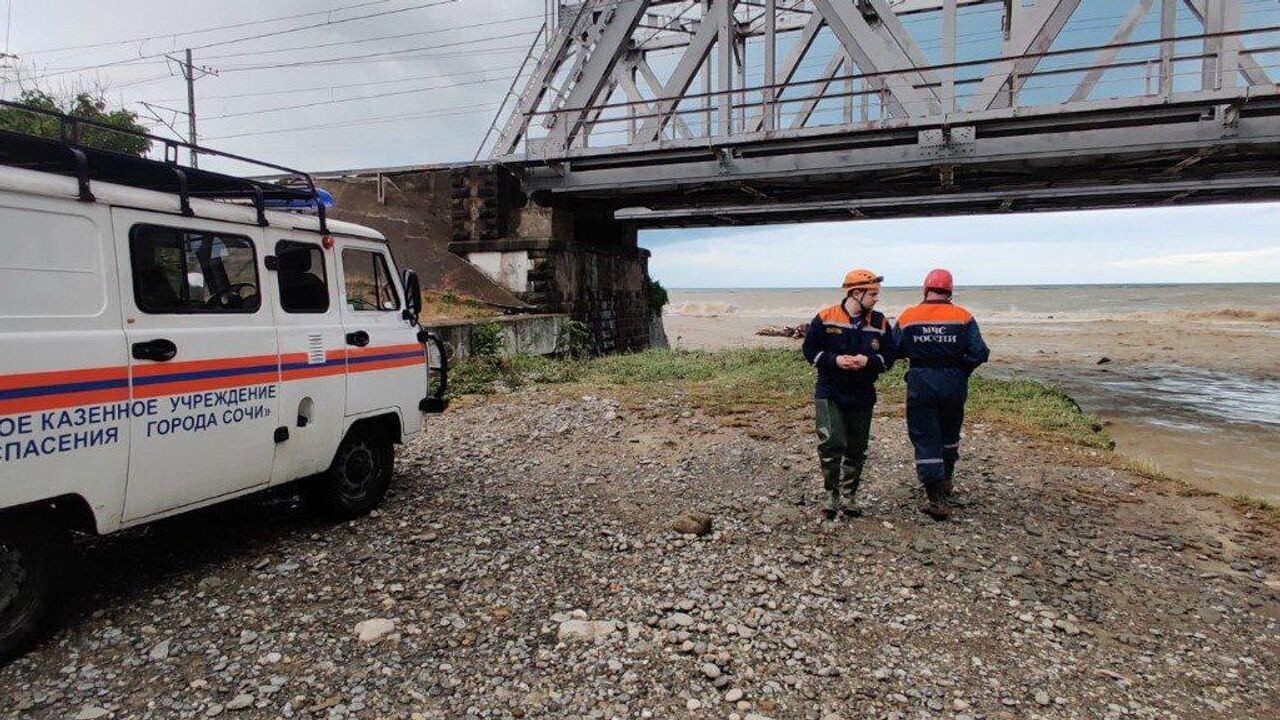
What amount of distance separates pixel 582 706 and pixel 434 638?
1001 millimetres

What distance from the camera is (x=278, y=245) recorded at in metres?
4.68

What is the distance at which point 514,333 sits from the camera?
45.9 ft

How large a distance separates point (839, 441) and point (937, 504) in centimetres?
98

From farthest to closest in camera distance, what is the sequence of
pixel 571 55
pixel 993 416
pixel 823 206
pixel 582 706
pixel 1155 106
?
pixel 823 206 < pixel 571 55 < pixel 1155 106 < pixel 993 416 < pixel 582 706

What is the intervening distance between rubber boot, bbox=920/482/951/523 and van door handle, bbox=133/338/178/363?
533 centimetres

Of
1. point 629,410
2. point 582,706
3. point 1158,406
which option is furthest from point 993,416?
point 582,706

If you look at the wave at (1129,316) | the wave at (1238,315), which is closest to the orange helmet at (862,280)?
the wave at (1129,316)

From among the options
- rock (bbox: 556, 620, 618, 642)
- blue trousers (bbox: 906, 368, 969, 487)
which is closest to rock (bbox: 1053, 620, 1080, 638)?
blue trousers (bbox: 906, 368, 969, 487)

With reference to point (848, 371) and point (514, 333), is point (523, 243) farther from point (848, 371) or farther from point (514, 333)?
point (848, 371)

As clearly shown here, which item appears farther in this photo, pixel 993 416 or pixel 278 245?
pixel 993 416

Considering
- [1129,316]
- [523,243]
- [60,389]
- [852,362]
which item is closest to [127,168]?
[60,389]

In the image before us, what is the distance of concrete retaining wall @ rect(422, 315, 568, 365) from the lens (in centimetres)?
1184

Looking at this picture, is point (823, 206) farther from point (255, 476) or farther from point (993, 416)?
point (255, 476)

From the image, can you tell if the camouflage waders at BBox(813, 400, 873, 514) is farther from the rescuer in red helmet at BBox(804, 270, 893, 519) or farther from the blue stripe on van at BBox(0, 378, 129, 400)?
the blue stripe on van at BBox(0, 378, 129, 400)
